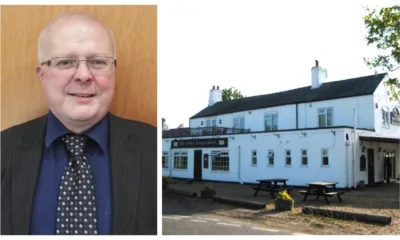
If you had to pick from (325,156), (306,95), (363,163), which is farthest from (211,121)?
(363,163)

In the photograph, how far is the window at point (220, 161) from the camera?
11.5 meters

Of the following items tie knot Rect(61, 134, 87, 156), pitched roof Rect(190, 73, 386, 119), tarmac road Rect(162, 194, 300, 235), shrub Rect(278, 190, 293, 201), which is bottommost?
tarmac road Rect(162, 194, 300, 235)

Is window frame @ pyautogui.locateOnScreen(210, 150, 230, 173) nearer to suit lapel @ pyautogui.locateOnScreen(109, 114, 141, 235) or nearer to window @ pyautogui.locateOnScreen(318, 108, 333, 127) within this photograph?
window @ pyautogui.locateOnScreen(318, 108, 333, 127)

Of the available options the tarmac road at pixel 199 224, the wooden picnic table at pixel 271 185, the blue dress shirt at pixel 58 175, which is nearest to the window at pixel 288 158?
the wooden picnic table at pixel 271 185

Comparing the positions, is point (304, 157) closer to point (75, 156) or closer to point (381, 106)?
point (381, 106)

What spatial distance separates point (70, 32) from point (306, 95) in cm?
865

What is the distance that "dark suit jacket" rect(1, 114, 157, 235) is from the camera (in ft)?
13.8

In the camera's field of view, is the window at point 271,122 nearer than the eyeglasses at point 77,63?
No

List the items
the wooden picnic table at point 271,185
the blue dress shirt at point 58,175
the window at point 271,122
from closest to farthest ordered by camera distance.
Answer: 1. the blue dress shirt at point 58,175
2. the wooden picnic table at point 271,185
3. the window at point 271,122

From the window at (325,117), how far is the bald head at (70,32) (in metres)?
7.56

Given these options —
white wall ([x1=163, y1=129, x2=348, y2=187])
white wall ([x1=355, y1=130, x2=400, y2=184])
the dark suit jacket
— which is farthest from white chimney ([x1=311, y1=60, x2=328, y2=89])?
the dark suit jacket

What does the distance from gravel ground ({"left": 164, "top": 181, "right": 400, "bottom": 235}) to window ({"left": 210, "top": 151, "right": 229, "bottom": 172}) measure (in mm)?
1369

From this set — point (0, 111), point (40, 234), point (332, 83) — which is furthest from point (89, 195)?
point (332, 83)

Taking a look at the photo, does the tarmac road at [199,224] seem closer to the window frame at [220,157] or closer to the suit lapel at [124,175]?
the suit lapel at [124,175]
